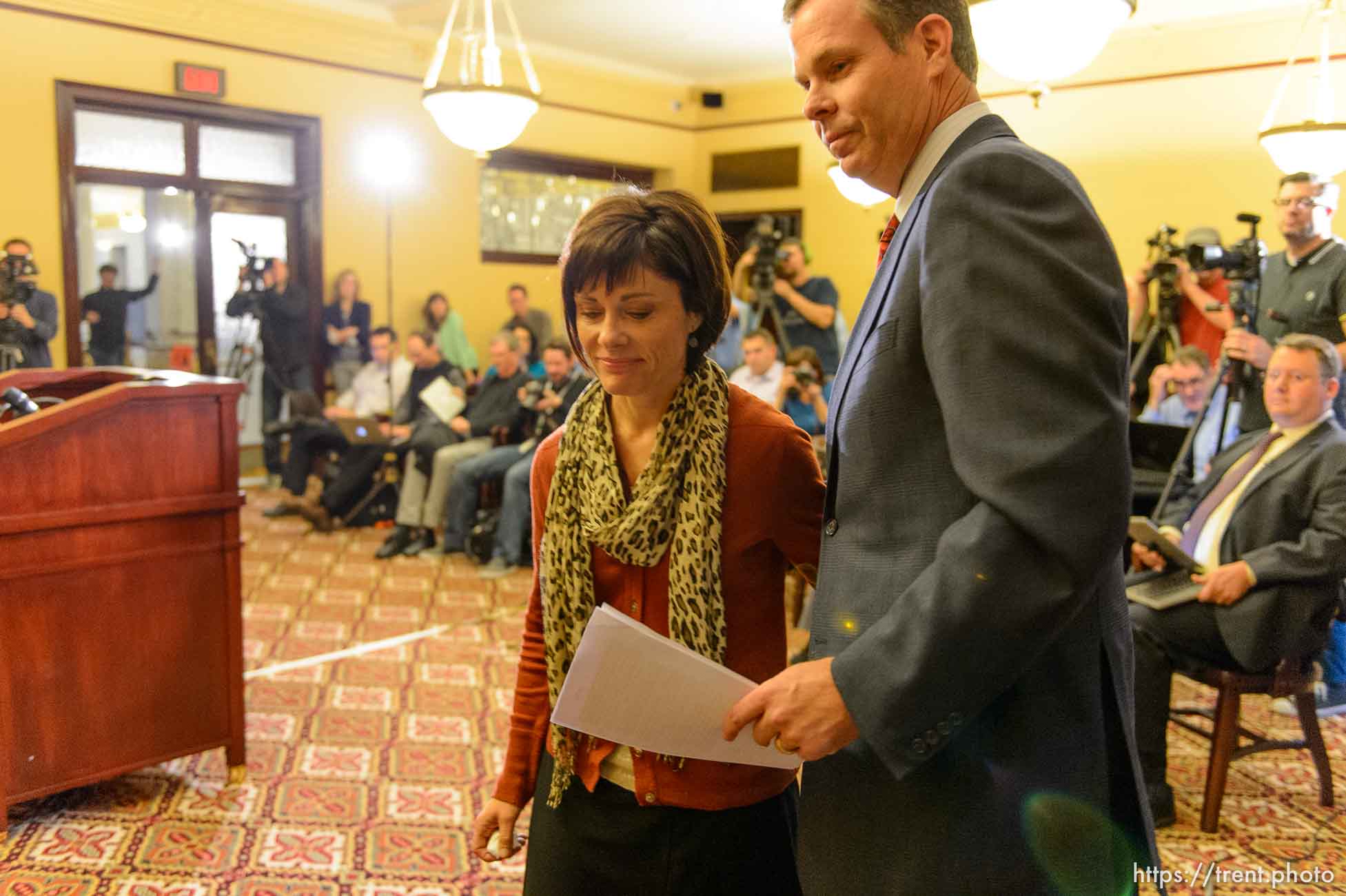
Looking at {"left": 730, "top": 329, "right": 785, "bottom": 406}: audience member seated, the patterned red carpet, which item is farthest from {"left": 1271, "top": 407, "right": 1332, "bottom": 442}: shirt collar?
{"left": 730, "top": 329, "right": 785, "bottom": 406}: audience member seated

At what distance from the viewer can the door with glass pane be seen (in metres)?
7.56

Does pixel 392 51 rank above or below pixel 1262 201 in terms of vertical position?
above

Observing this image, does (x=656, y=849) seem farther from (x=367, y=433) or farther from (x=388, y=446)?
(x=367, y=433)

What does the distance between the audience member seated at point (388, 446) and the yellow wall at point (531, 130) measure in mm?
1699

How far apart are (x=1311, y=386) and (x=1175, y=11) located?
17.2 ft

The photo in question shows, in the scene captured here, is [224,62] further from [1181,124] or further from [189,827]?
[1181,124]

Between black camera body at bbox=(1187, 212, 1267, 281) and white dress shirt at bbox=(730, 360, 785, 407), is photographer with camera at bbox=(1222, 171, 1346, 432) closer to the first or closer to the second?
black camera body at bbox=(1187, 212, 1267, 281)

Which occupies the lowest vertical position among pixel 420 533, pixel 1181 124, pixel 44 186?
pixel 420 533

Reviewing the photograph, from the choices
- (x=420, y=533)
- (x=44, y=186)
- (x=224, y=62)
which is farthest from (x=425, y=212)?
(x=420, y=533)

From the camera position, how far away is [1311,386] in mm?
2893

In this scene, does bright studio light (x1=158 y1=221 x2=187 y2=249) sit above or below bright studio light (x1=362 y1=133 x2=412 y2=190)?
below

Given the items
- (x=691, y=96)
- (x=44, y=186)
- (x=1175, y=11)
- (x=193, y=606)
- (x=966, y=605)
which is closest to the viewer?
(x=966, y=605)

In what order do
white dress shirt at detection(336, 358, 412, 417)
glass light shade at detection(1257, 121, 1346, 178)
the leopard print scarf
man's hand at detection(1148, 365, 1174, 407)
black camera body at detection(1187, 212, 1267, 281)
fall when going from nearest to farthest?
1. the leopard print scarf
2. black camera body at detection(1187, 212, 1267, 281)
3. glass light shade at detection(1257, 121, 1346, 178)
4. man's hand at detection(1148, 365, 1174, 407)
5. white dress shirt at detection(336, 358, 412, 417)

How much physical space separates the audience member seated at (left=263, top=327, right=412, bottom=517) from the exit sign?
6.47 ft
